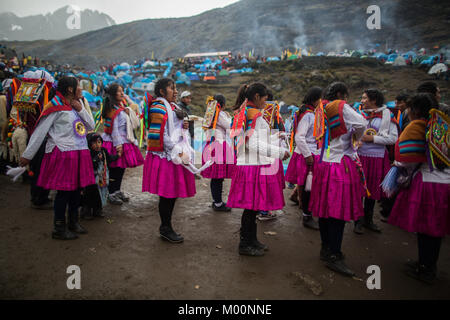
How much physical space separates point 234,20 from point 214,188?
79.9 metres

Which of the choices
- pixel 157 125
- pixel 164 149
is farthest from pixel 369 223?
pixel 157 125

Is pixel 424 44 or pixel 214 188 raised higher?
pixel 424 44

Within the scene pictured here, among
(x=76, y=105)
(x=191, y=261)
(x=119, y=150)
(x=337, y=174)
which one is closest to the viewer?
(x=337, y=174)

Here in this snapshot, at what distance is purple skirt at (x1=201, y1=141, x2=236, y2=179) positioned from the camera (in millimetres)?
4090

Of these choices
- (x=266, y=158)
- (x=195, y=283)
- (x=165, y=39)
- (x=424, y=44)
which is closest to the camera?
(x=195, y=283)

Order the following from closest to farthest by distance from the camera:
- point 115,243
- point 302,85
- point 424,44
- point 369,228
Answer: point 115,243 < point 369,228 < point 302,85 < point 424,44

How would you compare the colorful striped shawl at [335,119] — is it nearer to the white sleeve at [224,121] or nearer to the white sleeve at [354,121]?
the white sleeve at [354,121]

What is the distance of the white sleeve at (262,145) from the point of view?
8.57 feet

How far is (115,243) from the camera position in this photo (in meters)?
3.11

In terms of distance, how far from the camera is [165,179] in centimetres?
290

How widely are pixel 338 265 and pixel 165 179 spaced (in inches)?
76.8

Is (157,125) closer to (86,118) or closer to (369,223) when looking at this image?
(86,118)

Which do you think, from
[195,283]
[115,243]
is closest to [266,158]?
[195,283]
